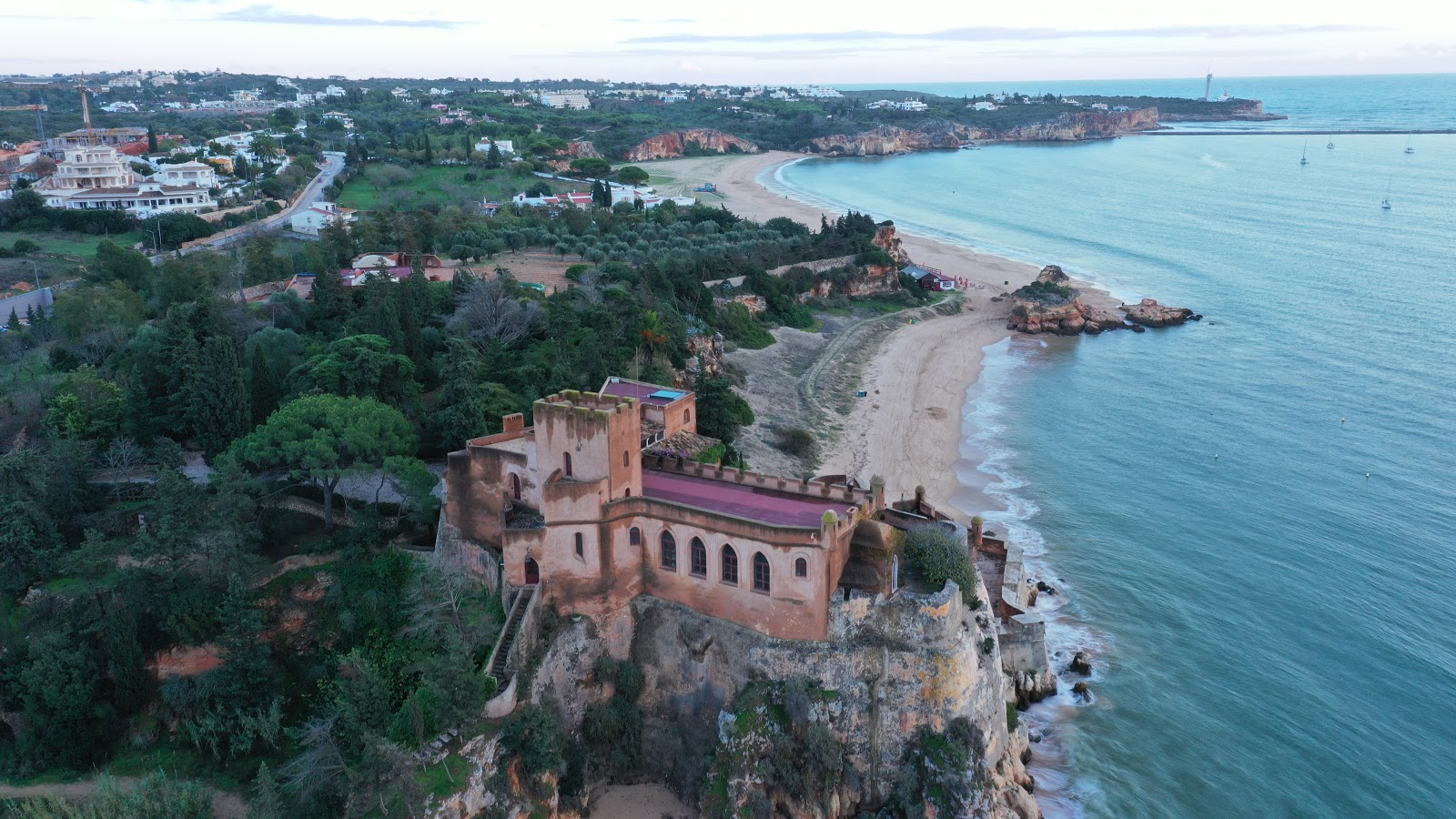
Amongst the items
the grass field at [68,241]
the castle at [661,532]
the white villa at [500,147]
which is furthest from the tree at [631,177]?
the castle at [661,532]

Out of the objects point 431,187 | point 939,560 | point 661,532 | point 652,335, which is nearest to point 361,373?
point 652,335

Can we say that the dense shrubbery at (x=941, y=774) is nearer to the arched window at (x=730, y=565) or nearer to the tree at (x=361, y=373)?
the arched window at (x=730, y=565)

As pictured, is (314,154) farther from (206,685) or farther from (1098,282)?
(206,685)

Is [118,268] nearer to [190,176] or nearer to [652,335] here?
[652,335]

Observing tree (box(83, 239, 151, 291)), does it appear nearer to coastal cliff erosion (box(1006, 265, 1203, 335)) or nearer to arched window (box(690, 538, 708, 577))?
arched window (box(690, 538, 708, 577))

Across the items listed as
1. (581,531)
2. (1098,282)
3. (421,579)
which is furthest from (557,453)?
(1098,282)

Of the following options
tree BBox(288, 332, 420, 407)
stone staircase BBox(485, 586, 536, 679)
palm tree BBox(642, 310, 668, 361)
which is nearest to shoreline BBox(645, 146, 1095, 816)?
palm tree BBox(642, 310, 668, 361)
